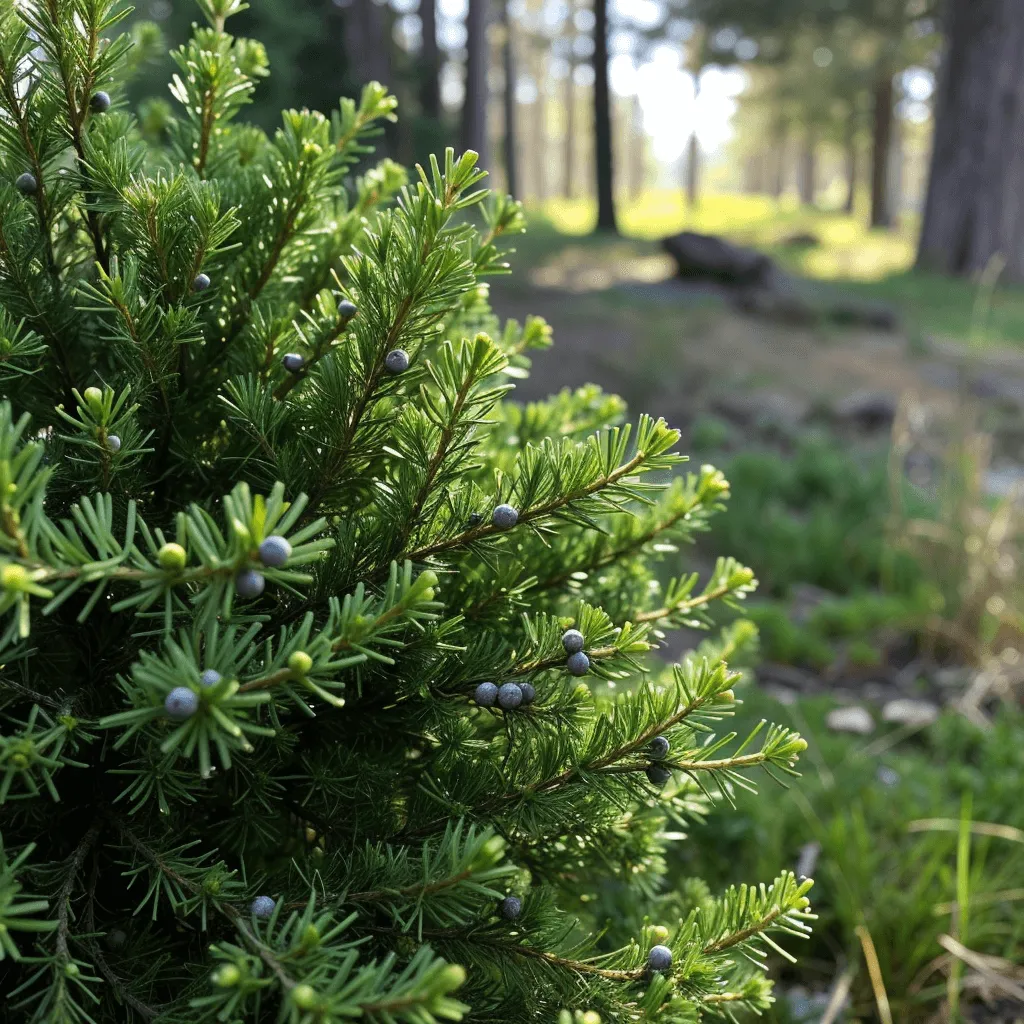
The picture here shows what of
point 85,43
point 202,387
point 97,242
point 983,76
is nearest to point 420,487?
point 202,387

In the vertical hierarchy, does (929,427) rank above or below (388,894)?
below

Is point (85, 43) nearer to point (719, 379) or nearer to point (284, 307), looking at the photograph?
point (284, 307)

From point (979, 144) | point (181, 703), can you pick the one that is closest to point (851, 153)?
point (979, 144)

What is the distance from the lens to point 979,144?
1340cm

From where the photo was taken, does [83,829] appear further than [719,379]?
No

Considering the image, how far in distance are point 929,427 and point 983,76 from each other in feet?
27.4

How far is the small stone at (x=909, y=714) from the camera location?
3.67 metres

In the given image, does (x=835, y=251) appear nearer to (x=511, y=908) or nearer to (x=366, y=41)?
(x=366, y=41)

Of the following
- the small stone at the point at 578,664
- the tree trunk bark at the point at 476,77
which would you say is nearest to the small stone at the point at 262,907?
the small stone at the point at 578,664

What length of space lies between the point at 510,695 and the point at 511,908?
23cm

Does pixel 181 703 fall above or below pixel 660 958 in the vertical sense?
above

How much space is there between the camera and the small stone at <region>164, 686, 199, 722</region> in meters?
0.71

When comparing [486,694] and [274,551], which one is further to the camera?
[486,694]

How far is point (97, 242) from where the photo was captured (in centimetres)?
111
